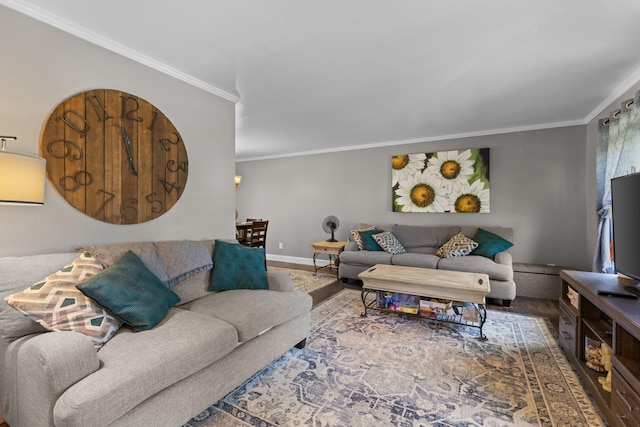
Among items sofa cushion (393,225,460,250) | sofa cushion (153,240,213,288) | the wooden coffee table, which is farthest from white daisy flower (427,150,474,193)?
sofa cushion (153,240,213,288)

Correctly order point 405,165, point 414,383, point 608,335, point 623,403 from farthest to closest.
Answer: point 405,165 < point 414,383 < point 608,335 < point 623,403

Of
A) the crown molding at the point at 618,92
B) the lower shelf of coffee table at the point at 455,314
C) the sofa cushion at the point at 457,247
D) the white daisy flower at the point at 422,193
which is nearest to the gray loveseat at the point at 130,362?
the lower shelf of coffee table at the point at 455,314

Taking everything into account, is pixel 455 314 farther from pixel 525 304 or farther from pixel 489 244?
pixel 489 244

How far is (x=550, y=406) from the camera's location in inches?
70.9

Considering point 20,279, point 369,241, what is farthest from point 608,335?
point 20,279

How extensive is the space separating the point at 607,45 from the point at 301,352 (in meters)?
3.45

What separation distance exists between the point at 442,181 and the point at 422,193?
38 centimetres

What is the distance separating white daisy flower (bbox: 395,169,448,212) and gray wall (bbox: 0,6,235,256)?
11.3 ft

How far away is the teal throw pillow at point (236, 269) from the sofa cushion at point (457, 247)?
2.85 m

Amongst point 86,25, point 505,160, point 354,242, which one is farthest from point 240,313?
point 505,160

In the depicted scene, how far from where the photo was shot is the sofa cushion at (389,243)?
15.4 feet

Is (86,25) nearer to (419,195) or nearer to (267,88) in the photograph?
(267,88)

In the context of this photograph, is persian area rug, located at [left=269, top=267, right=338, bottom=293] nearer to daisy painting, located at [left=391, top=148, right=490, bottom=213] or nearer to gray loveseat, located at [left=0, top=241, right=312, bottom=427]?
daisy painting, located at [left=391, top=148, right=490, bottom=213]

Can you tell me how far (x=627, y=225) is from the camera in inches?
76.6
